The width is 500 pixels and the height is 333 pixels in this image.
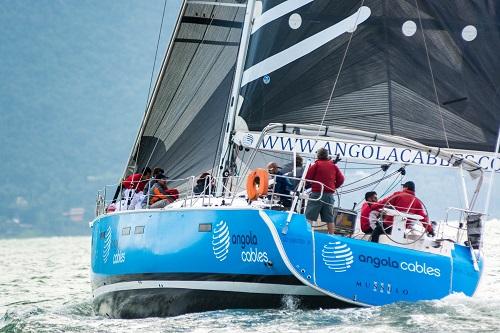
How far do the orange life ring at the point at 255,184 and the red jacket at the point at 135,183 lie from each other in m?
3.29

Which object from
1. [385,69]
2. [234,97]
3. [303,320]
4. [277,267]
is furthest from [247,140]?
[303,320]

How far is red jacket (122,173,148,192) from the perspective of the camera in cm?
1520

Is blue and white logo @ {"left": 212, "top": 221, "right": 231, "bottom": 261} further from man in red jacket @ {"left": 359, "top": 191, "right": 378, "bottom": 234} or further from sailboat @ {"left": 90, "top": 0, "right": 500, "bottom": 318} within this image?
man in red jacket @ {"left": 359, "top": 191, "right": 378, "bottom": 234}

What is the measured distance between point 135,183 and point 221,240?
3.73 meters

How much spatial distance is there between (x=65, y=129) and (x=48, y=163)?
12.9 meters

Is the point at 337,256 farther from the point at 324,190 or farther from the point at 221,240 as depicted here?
the point at 221,240

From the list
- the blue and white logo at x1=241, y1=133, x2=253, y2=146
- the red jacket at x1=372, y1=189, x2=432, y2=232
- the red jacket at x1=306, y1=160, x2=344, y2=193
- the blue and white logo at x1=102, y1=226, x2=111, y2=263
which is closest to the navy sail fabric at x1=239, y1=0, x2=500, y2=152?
the blue and white logo at x1=241, y1=133, x2=253, y2=146

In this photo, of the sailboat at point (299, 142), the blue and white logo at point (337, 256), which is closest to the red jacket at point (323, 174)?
the sailboat at point (299, 142)

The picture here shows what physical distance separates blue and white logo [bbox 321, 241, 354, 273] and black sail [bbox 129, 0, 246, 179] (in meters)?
4.41

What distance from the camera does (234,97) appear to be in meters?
14.6

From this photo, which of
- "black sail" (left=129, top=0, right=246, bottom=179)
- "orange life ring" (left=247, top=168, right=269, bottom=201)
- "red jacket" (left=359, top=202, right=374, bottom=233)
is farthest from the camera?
"black sail" (left=129, top=0, right=246, bottom=179)

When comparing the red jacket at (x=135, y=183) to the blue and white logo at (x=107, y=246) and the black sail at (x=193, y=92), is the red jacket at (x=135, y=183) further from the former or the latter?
the blue and white logo at (x=107, y=246)

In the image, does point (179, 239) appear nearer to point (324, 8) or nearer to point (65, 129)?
point (324, 8)

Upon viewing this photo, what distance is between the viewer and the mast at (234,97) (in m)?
14.4
